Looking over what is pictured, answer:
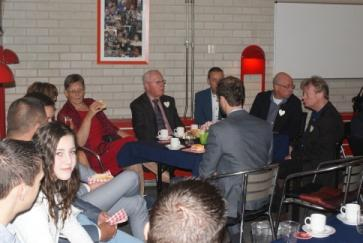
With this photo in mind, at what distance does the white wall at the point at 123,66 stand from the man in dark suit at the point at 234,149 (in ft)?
12.1

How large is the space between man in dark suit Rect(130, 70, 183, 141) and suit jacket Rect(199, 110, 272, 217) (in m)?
1.78

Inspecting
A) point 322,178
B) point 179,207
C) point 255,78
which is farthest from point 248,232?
point 179,207

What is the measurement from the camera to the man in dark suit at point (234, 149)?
4508 millimetres

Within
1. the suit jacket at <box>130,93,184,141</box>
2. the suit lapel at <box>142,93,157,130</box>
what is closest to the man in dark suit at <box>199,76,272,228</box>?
the suit jacket at <box>130,93,184,141</box>

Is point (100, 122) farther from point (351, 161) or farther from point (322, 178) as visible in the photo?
point (351, 161)

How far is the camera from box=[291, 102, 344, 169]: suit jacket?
18.9ft

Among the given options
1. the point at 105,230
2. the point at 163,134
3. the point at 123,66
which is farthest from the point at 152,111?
the point at 105,230

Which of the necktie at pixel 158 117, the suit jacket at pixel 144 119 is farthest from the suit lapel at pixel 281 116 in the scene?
the suit jacket at pixel 144 119

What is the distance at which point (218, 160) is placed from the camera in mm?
4586

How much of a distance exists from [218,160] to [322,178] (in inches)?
59.3

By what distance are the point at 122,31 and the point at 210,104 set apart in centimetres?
157

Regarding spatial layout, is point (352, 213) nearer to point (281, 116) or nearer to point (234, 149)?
point (234, 149)

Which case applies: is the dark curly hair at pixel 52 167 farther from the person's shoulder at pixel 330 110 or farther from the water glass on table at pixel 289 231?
the person's shoulder at pixel 330 110

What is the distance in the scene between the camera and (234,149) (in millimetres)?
4523
